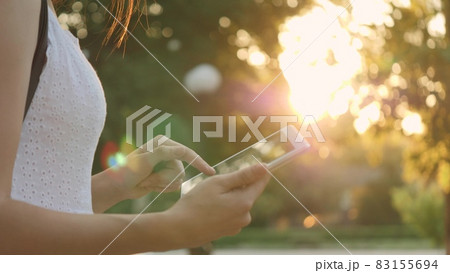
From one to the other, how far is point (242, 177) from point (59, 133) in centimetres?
31

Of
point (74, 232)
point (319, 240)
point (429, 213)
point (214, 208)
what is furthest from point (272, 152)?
point (319, 240)

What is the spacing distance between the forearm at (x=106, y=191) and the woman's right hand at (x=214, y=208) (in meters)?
0.45

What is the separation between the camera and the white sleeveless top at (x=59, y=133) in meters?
1.02

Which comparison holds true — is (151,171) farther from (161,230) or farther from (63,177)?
(161,230)

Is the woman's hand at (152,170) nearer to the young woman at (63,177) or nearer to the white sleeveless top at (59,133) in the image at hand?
the young woman at (63,177)

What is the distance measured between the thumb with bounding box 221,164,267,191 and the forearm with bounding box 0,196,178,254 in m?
0.12

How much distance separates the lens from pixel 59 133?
3.44 ft

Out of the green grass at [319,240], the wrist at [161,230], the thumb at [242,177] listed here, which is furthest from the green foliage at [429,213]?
the wrist at [161,230]

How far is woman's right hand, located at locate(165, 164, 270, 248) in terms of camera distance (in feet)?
3.07

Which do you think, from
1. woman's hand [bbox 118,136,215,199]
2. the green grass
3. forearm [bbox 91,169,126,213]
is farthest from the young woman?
the green grass
